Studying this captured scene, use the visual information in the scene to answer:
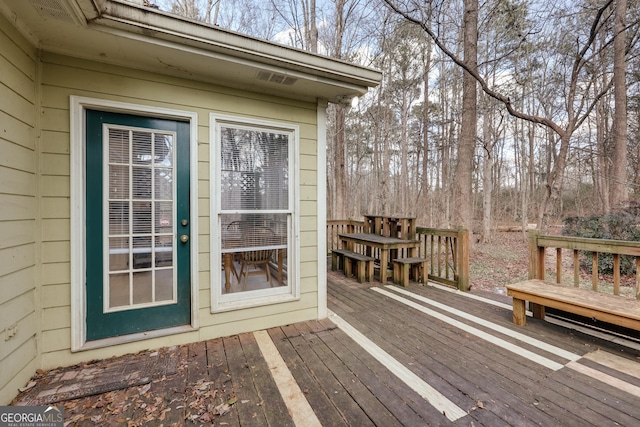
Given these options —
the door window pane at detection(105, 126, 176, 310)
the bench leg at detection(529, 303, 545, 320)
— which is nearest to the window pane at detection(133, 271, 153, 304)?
the door window pane at detection(105, 126, 176, 310)

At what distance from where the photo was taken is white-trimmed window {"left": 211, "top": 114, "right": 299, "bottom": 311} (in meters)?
2.53

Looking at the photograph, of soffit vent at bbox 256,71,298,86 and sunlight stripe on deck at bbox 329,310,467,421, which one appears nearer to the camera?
sunlight stripe on deck at bbox 329,310,467,421

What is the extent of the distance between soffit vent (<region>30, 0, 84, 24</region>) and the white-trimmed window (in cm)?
105

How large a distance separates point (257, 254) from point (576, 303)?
290 cm

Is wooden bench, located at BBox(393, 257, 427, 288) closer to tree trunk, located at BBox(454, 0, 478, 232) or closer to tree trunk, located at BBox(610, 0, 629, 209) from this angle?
tree trunk, located at BBox(454, 0, 478, 232)

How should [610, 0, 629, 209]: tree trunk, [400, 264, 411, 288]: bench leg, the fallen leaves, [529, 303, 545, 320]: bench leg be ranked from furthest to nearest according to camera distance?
[610, 0, 629, 209]: tree trunk → [400, 264, 411, 288]: bench leg → [529, 303, 545, 320]: bench leg → the fallen leaves

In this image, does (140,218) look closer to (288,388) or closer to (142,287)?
(142,287)

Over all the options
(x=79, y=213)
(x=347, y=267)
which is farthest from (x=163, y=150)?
(x=347, y=267)

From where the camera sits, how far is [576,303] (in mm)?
2270

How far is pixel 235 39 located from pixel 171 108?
815mm

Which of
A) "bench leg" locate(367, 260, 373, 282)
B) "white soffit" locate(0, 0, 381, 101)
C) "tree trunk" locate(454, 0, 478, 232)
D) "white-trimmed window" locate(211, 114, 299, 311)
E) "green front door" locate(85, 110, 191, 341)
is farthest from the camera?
"tree trunk" locate(454, 0, 478, 232)

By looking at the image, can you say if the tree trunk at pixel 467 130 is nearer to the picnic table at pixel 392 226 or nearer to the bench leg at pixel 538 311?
the picnic table at pixel 392 226

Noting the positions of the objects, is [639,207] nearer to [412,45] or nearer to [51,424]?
[412,45]

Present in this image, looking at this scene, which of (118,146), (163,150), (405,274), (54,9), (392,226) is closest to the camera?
(54,9)
